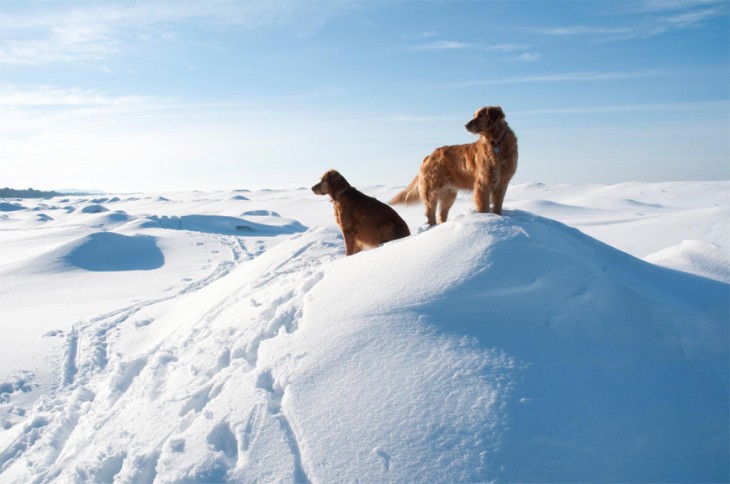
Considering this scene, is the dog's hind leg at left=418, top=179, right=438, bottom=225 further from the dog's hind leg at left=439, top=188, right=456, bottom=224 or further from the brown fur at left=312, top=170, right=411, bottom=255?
the brown fur at left=312, top=170, right=411, bottom=255

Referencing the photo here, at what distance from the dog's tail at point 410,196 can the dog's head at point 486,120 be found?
1.58 m

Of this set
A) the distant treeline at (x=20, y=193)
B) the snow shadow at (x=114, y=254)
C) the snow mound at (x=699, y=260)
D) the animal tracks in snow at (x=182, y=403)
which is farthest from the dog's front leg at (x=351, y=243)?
the distant treeline at (x=20, y=193)

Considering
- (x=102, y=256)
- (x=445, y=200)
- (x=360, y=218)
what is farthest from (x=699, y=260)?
(x=102, y=256)

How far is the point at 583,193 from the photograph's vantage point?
2773cm

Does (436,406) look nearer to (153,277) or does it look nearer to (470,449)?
(470,449)

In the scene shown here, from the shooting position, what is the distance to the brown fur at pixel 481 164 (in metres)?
4.11

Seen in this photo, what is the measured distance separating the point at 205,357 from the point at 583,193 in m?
28.7

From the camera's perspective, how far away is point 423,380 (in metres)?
2.30

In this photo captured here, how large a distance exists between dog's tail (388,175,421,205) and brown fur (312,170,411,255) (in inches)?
25.7

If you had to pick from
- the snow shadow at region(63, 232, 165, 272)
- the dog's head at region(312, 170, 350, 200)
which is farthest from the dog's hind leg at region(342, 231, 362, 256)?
the snow shadow at region(63, 232, 165, 272)

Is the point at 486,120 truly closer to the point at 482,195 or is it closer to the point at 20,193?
the point at 482,195

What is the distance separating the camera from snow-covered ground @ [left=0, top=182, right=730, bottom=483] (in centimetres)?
200

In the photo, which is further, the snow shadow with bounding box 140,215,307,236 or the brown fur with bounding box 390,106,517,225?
the snow shadow with bounding box 140,215,307,236

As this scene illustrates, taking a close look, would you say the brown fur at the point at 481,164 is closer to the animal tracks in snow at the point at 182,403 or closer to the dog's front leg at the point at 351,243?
the dog's front leg at the point at 351,243
